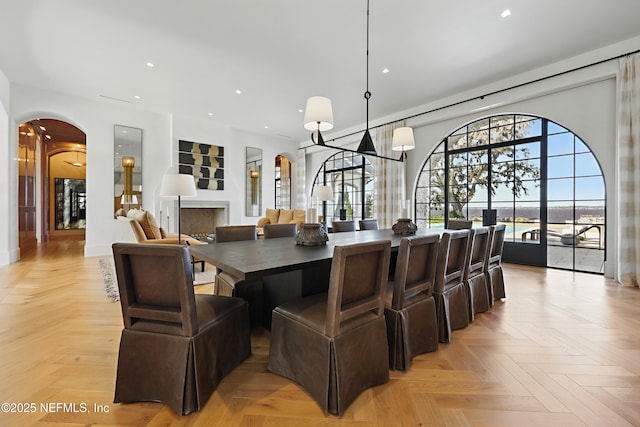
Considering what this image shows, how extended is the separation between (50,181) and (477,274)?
38.5 ft

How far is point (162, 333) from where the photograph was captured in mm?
1335

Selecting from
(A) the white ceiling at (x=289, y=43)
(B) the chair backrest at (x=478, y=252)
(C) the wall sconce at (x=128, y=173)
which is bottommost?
(B) the chair backrest at (x=478, y=252)

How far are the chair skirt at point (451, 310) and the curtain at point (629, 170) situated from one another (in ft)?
9.19

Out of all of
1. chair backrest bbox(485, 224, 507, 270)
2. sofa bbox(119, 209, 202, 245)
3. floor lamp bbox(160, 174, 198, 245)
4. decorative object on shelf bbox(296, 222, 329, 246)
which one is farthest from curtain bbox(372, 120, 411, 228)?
decorative object on shelf bbox(296, 222, 329, 246)

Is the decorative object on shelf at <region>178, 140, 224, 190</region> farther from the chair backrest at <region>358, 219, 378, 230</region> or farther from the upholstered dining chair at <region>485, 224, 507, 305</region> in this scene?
the upholstered dining chair at <region>485, 224, 507, 305</region>

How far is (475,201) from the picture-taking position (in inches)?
206

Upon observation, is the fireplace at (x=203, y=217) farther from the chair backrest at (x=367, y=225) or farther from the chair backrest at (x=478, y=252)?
the chair backrest at (x=478, y=252)

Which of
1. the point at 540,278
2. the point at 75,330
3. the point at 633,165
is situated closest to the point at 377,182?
the point at 540,278

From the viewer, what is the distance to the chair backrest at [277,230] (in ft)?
9.33

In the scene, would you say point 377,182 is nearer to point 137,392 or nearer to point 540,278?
point 540,278

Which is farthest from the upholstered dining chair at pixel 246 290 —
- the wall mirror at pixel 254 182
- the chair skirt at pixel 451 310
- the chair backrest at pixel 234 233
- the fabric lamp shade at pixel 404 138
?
the wall mirror at pixel 254 182

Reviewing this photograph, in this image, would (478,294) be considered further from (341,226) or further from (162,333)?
(162,333)

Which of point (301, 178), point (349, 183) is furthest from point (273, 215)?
point (349, 183)

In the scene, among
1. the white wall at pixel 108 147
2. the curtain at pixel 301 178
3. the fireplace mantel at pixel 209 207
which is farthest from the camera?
the curtain at pixel 301 178
